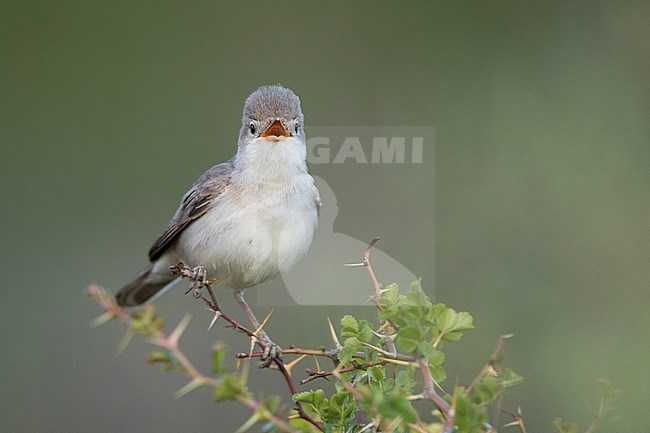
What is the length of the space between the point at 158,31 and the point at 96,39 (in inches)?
19.0

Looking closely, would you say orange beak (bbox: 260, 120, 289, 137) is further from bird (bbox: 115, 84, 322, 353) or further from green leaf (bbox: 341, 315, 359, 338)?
green leaf (bbox: 341, 315, 359, 338)

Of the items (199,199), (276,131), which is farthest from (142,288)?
(276,131)

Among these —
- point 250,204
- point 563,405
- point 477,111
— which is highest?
point 477,111

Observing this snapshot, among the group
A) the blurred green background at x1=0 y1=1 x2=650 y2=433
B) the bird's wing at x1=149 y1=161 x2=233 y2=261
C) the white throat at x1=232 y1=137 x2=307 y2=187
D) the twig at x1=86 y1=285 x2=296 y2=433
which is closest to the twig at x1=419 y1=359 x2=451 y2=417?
the twig at x1=86 y1=285 x2=296 y2=433

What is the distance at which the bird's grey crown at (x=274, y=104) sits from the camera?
10.5ft

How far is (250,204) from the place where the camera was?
321 centimetres

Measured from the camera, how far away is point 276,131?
10.5 feet

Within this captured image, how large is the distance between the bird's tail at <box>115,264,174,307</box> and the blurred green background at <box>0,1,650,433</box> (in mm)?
987

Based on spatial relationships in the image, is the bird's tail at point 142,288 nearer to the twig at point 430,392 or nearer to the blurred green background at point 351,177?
the blurred green background at point 351,177

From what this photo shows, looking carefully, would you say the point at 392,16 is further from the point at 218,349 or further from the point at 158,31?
the point at 218,349

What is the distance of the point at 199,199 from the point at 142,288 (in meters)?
0.86

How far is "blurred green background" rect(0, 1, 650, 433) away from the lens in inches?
176

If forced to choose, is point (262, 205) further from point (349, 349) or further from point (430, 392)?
point (430, 392)

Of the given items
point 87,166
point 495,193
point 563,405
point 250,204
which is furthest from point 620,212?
point 87,166
